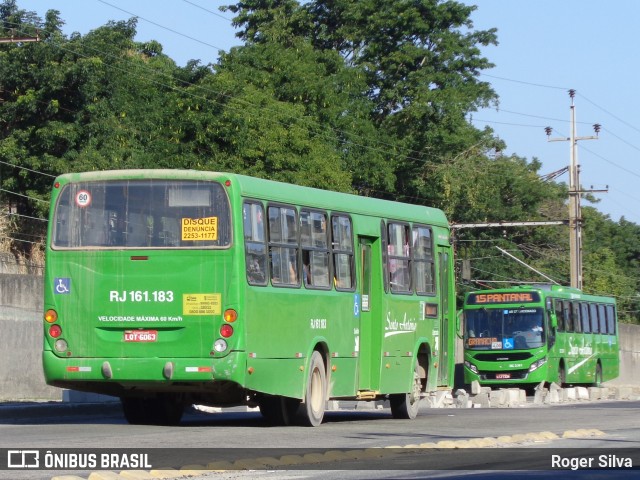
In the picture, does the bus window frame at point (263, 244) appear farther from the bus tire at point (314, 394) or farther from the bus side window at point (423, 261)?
the bus side window at point (423, 261)

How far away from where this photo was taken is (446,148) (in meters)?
59.2

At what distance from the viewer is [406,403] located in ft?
71.5

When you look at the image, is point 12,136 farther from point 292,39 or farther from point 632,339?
point 632,339

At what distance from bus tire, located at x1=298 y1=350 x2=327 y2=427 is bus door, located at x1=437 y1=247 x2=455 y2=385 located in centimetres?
454

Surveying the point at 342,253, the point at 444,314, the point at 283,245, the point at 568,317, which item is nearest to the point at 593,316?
the point at 568,317

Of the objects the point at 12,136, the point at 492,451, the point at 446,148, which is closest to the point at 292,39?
the point at 446,148

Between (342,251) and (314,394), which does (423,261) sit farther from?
(314,394)

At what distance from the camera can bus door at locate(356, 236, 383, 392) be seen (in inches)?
790

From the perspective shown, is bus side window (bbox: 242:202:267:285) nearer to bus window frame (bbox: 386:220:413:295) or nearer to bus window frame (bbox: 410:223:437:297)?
bus window frame (bbox: 386:220:413:295)

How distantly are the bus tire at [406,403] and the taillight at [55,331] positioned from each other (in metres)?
6.49

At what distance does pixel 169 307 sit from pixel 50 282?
162cm

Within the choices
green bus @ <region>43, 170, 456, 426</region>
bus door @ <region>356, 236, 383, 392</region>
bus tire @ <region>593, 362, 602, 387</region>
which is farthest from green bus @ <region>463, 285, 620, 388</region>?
green bus @ <region>43, 170, 456, 426</region>

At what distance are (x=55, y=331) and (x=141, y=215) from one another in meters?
1.81

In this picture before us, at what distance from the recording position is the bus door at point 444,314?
906 inches
